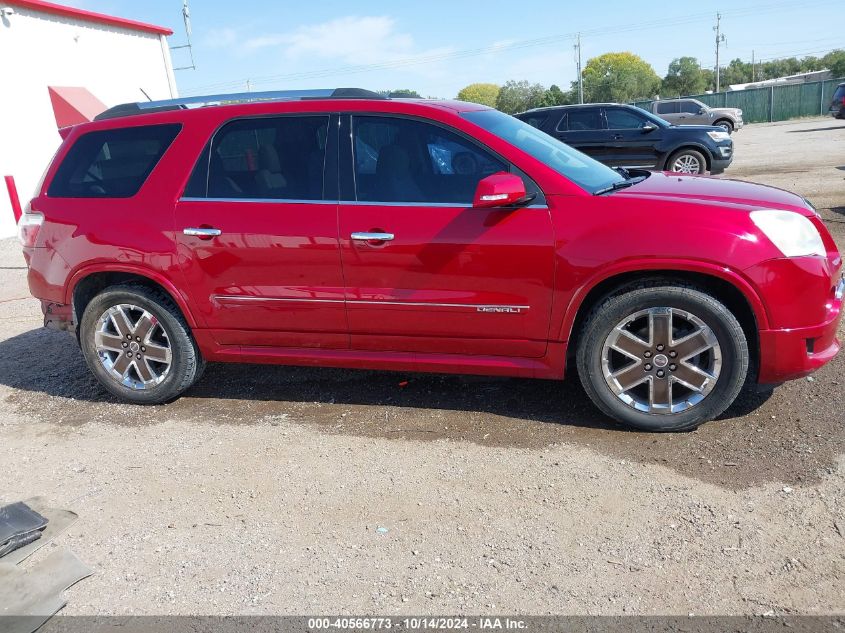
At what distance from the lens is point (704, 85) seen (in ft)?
257

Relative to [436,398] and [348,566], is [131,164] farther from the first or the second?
[348,566]

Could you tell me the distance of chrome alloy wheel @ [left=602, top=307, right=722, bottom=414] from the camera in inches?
143

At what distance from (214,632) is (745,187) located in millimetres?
3618

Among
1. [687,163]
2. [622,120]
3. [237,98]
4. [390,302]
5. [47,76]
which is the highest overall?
[47,76]

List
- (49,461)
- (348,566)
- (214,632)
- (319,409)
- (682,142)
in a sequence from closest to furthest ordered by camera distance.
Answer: (214,632) < (348,566) < (49,461) < (319,409) < (682,142)

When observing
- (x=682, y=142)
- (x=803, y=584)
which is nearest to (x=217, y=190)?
(x=803, y=584)

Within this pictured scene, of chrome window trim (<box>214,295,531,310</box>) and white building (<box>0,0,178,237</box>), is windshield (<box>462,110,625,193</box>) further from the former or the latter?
white building (<box>0,0,178,237</box>)

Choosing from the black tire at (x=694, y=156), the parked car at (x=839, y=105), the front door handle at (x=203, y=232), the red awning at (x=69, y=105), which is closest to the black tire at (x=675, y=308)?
the front door handle at (x=203, y=232)

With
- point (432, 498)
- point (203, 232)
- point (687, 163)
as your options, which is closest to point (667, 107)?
point (687, 163)

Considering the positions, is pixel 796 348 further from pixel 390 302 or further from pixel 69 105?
pixel 69 105

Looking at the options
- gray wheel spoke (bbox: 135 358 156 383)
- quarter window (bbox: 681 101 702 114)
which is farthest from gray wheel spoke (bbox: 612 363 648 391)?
quarter window (bbox: 681 101 702 114)

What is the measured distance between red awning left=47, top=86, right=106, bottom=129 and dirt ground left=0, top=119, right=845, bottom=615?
42.8 feet

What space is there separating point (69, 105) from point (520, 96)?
2882 inches

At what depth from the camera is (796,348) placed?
11.6ft
